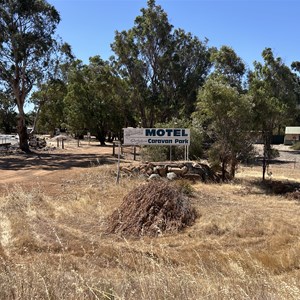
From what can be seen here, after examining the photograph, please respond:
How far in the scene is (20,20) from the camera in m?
32.2

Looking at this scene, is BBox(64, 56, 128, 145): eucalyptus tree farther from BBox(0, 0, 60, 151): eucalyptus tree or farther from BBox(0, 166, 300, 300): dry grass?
BBox(0, 166, 300, 300): dry grass

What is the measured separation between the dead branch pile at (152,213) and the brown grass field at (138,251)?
338mm

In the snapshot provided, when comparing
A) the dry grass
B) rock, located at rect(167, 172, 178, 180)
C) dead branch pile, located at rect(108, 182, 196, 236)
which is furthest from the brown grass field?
rock, located at rect(167, 172, 178, 180)

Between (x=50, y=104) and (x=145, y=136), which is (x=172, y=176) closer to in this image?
(x=145, y=136)

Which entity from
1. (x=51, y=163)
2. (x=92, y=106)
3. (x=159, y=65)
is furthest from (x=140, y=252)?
(x=92, y=106)

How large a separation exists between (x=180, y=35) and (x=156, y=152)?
24800 millimetres

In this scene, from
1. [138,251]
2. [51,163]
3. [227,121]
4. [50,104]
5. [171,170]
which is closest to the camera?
[138,251]

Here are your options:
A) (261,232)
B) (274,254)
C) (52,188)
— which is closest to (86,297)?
(274,254)

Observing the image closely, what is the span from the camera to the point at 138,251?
7.74 metres

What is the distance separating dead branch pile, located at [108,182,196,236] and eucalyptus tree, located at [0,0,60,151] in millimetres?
24728

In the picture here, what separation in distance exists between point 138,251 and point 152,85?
1497 inches

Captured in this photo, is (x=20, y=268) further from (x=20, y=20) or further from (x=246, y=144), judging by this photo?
(x=20, y=20)

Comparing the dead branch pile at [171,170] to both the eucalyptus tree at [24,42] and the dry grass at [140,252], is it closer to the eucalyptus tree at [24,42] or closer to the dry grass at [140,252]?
the dry grass at [140,252]

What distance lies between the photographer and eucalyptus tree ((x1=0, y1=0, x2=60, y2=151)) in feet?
103
